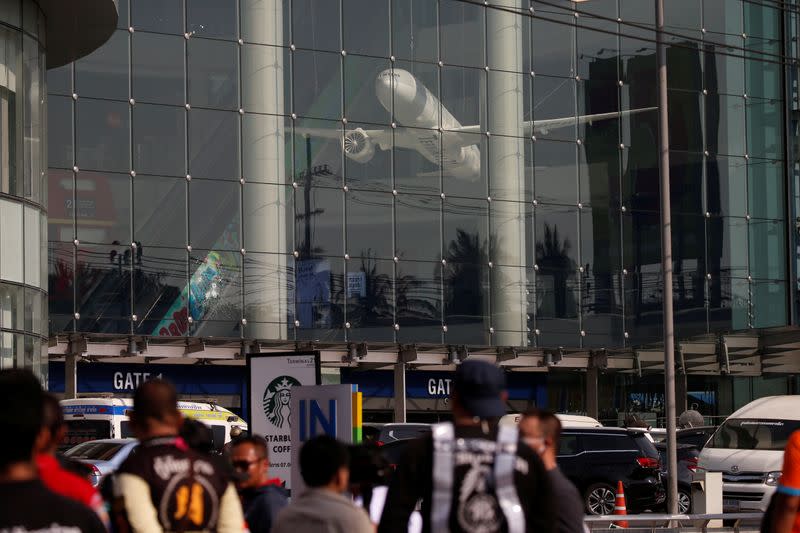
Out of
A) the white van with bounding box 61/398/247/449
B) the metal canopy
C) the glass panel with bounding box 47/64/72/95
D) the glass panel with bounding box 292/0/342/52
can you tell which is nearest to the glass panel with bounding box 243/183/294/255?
the metal canopy

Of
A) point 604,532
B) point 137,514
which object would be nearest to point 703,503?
point 604,532

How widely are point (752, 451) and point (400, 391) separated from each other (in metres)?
15.2

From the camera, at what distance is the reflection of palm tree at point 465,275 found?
38.7m

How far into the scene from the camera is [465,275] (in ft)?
128

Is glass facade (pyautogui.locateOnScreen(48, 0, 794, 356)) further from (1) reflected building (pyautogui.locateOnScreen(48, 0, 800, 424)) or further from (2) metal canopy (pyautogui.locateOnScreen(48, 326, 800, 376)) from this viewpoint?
(2) metal canopy (pyautogui.locateOnScreen(48, 326, 800, 376))

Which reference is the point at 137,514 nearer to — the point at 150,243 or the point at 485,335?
the point at 150,243

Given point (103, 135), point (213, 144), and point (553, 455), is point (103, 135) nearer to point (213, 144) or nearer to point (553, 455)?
point (213, 144)

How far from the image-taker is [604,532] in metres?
18.6

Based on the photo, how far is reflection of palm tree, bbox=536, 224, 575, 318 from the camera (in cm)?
3997

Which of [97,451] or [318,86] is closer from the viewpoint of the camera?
[97,451]

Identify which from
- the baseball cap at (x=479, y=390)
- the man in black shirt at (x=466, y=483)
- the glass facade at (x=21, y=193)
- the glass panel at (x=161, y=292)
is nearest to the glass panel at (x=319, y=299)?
the glass panel at (x=161, y=292)

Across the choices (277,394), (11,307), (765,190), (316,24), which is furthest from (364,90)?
(277,394)

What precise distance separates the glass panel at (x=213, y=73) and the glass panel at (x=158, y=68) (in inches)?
11.6

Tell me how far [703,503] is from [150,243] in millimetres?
18332
